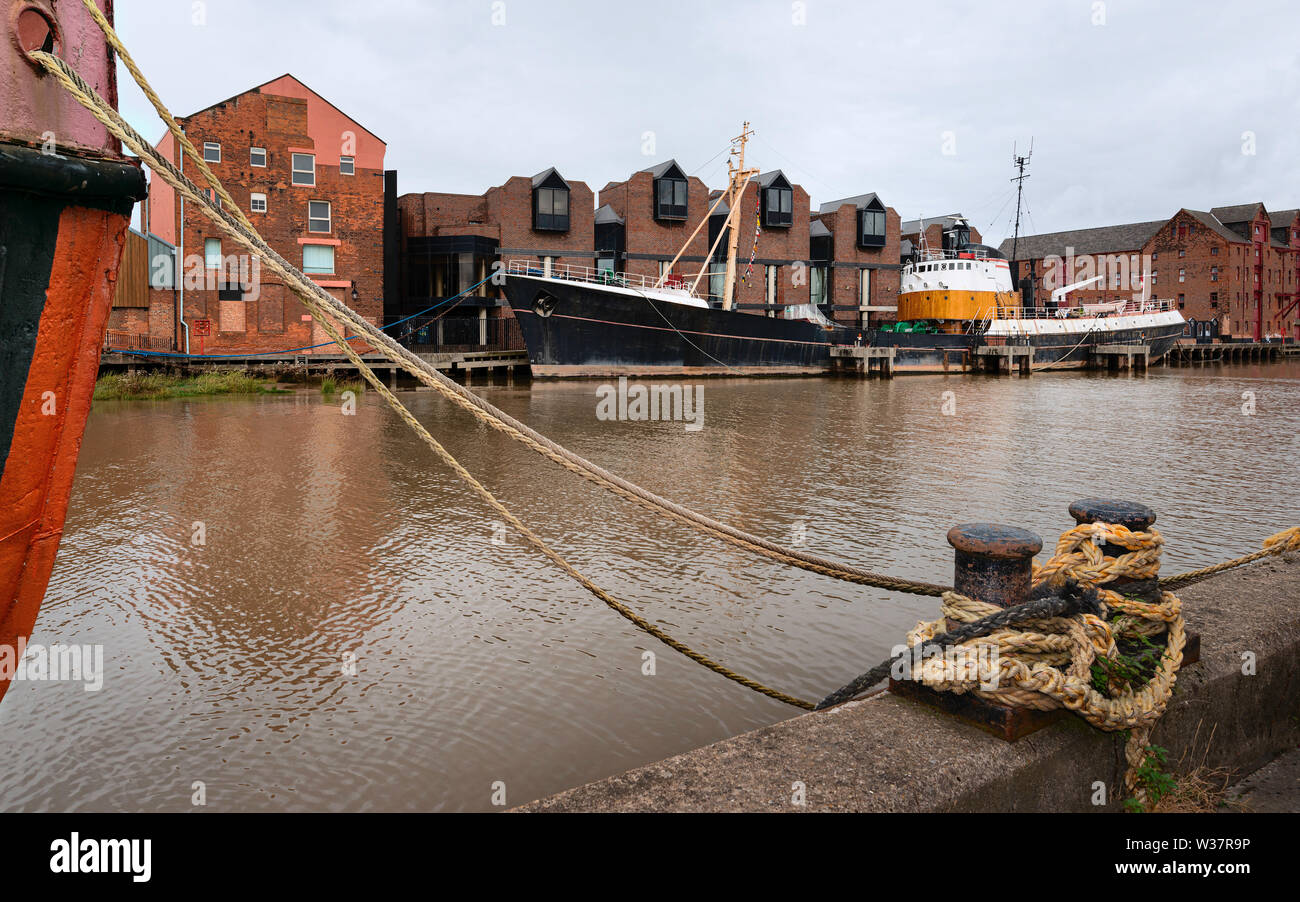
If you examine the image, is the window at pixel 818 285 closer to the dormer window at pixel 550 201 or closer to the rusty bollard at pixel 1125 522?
the dormer window at pixel 550 201

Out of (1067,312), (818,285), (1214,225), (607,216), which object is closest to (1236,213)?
(1214,225)

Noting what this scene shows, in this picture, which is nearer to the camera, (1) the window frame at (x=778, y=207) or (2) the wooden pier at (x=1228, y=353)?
(1) the window frame at (x=778, y=207)

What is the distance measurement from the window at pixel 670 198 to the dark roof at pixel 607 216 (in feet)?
7.00

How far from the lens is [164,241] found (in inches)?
1248

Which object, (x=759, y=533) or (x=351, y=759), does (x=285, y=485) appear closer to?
(x=759, y=533)

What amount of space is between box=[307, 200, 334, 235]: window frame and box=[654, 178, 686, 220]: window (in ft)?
59.0

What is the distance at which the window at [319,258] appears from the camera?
33.1m

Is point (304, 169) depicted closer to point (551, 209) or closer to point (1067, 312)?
point (551, 209)

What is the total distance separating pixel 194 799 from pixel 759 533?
5160 millimetres

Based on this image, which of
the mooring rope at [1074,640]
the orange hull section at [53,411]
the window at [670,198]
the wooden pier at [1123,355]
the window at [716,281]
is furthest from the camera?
the window at [716,281]

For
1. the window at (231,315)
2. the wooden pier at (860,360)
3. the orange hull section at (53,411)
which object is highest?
the window at (231,315)

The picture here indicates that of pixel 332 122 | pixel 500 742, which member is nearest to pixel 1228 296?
pixel 332 122

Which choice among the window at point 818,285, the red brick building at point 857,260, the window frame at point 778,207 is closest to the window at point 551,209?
the window frame at point 778,207

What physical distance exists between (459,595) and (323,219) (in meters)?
31.7
